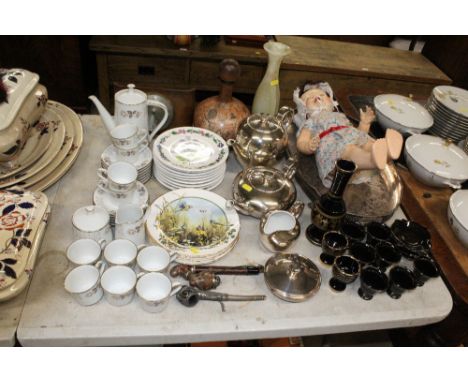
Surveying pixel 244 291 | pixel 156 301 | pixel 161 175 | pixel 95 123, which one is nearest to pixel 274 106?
pixel 161 175

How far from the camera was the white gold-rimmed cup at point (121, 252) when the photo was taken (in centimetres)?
109

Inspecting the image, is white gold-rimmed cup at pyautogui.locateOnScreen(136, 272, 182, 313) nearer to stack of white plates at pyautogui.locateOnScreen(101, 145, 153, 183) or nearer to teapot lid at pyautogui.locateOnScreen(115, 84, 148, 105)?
stack of white plates at pyautogui.locateOnScreen(101, 145, 153, 183)

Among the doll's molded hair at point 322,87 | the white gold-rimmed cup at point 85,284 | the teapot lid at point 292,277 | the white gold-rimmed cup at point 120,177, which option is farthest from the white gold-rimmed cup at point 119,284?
the doll's molded hair at point 322,87

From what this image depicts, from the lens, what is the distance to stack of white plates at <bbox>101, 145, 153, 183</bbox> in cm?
133

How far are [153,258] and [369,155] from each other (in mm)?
704

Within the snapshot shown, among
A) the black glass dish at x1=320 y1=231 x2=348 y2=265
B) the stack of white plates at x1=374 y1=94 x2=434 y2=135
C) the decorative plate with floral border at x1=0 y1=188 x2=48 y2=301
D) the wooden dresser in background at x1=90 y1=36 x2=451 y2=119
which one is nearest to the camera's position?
the decorative plate with floral border at x1=0 y1=188 x2=48 y2=301

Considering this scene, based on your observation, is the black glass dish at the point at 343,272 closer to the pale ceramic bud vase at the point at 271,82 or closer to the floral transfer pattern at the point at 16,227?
the pale ceramic bud vase at the point at 271,82

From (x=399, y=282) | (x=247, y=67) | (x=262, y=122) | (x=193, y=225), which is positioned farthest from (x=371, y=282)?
(x=247, y=67)

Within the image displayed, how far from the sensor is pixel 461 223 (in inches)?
51.2

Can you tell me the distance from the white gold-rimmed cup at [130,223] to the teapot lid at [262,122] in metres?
0.52

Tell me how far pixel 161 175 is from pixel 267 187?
37 cm

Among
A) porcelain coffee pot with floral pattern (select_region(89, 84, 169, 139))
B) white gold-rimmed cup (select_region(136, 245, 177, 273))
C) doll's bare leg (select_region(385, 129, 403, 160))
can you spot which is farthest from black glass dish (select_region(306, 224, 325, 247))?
porcelain coffee pot with floral pattern (select_region(89, 84, 169, 139))

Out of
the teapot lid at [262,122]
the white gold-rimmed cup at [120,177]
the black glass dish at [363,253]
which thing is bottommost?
the black glass dish at [363,253]

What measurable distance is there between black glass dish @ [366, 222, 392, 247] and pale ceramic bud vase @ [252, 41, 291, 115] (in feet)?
2.09
